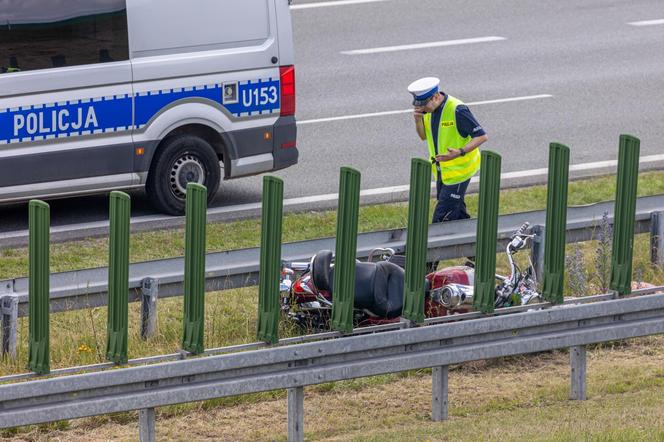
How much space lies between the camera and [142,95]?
38.4 ft

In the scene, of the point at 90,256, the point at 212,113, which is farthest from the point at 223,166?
the point at 90,256

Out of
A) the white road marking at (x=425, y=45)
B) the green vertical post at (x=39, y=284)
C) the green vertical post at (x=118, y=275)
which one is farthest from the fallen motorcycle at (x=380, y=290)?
the white road marking at (x=425, y=45)

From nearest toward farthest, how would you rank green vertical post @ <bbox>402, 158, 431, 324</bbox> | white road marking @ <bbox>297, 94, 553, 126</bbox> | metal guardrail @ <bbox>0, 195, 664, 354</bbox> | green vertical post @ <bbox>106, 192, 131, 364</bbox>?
green vertical post @ <bbox>106, 192, 131, 364</bbox>
green vertical post @ <bbox>402, 158, 431, 324</bbox>
metal guardrail @ <bbox>0, 195, 664, 354</bbox>
white road marking @ <bbox>297, 94, 553, 126</bbox>

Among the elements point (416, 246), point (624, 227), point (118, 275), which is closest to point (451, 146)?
point (624, 227)

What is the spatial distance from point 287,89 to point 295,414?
6.00 metres

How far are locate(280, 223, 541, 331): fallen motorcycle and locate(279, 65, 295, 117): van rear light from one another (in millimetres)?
4030

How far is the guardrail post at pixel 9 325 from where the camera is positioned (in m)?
7.57

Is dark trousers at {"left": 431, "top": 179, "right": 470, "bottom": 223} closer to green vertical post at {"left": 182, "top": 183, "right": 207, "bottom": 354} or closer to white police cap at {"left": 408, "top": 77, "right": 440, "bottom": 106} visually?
white police cap at {"left": 408, "top": 77, "right": 440, "bottom": 106}

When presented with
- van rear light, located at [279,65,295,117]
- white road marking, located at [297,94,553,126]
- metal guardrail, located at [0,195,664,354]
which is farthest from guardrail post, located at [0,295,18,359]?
white road marking, located at [297,94,553,126]

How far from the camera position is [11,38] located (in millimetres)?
11078

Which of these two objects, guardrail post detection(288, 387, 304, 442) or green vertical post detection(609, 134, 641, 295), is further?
green vertical post detection(609, 134, 641, 295)

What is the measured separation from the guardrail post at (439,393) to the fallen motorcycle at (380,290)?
0.65 metres

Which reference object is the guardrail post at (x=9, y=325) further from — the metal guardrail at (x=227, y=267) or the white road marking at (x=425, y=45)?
the white road marking at (x=425, y=45)

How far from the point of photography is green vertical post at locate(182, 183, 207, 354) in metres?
6.46
